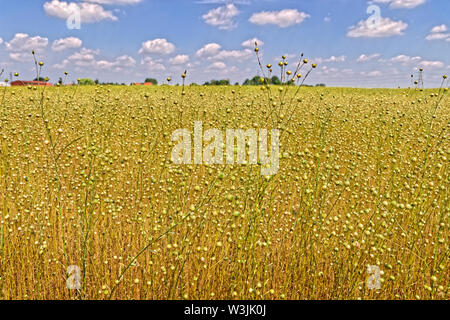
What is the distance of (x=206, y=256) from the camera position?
259 cm

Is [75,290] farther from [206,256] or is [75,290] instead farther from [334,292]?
[334,292]

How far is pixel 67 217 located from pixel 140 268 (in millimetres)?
1185

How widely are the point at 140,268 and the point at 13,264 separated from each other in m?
1.13

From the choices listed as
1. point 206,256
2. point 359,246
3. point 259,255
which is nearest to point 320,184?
point 359,246

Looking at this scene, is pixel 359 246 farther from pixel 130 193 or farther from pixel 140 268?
pixel 130 193

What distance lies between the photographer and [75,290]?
7.51 feet
